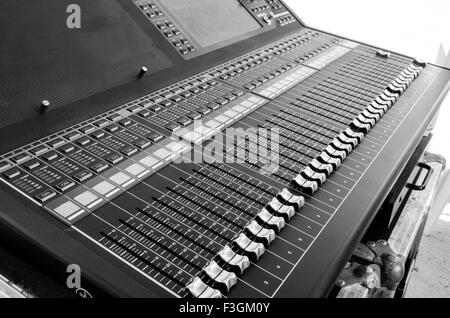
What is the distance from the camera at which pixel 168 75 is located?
1.65 meters

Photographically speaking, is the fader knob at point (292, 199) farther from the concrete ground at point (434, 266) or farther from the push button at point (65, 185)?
the concrete ground at point (434, 266)

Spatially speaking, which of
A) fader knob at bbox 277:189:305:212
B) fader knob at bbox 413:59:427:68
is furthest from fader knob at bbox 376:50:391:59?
fader knob at bbox 277:189:305:212

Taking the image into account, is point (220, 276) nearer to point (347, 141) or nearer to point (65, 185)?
point (65, 185)

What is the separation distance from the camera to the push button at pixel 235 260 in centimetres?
90

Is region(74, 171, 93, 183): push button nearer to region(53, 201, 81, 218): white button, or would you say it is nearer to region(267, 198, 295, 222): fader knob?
region(53, 201, 81, 218): white button

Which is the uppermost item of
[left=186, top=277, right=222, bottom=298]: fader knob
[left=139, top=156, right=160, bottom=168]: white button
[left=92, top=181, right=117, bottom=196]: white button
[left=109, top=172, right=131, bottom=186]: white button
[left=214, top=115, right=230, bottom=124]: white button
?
[left=214, top=115, right=230, bottom=124]: white button

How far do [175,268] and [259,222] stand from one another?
0.25 m

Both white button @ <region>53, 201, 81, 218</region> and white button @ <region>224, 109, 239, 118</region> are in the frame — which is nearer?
white button @ <region>53, 201, 81, 218</region>

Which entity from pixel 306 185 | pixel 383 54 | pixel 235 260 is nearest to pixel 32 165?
pixel 235 260

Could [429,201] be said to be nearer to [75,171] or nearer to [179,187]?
[179,187]

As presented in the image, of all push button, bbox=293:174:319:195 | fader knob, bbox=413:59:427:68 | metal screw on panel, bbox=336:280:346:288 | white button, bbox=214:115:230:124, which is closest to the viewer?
push button, bbox=293:174:319:195

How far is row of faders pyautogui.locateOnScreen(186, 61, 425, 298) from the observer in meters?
0.87

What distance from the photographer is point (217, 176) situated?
3.86 ft

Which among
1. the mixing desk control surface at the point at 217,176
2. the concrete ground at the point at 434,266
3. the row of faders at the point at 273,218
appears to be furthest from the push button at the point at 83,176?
the concrete ground at the point at 434,266
